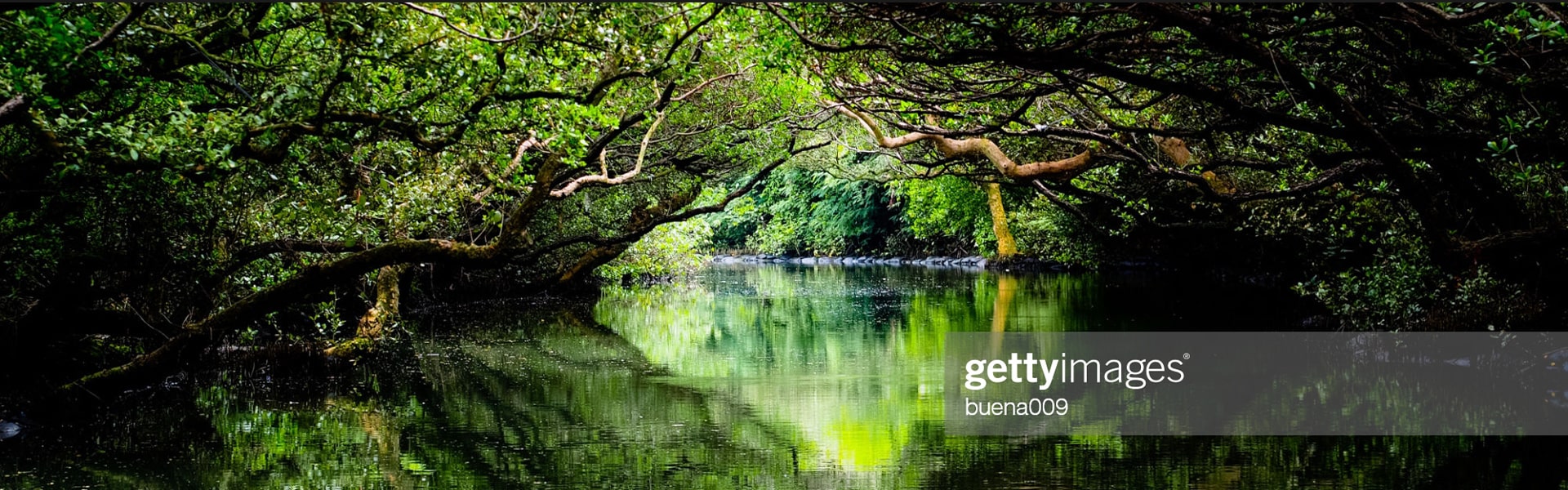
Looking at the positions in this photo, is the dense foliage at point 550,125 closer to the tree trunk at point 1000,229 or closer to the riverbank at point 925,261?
the tree trunk at point 1000,229

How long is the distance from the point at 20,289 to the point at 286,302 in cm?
217

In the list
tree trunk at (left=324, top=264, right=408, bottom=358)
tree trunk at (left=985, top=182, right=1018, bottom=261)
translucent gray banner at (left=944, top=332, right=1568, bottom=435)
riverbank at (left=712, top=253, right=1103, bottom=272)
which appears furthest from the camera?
riverbank at (left=712, top=253, right=1103, bottom=272)

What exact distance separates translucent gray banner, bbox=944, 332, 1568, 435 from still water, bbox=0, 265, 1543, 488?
50 centimetres

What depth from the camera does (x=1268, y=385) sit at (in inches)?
496

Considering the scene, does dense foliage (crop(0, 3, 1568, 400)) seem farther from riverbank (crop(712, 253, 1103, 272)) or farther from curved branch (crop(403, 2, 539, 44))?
riverbank (crop(712, 253, 1103, 272))

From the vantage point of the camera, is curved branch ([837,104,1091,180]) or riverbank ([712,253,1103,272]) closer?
curved branch ([837,104,1091,180])

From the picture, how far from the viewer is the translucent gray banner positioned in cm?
1025

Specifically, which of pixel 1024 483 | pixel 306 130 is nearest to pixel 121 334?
pixel 306 130

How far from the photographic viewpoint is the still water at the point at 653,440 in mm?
8273

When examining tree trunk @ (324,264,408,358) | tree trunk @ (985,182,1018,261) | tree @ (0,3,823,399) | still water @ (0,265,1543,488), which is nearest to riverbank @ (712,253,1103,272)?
tree trunk @ (985,182,1018,261)

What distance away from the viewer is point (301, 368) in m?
13.6

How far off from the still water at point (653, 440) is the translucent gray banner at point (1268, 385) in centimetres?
50

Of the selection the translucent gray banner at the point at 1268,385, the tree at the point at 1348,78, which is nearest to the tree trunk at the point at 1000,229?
the translucent gray banner at the point at 1268,385

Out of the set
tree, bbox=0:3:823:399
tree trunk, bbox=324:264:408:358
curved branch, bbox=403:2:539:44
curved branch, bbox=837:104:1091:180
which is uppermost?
curved branch, bbox=837:104:1091:180
